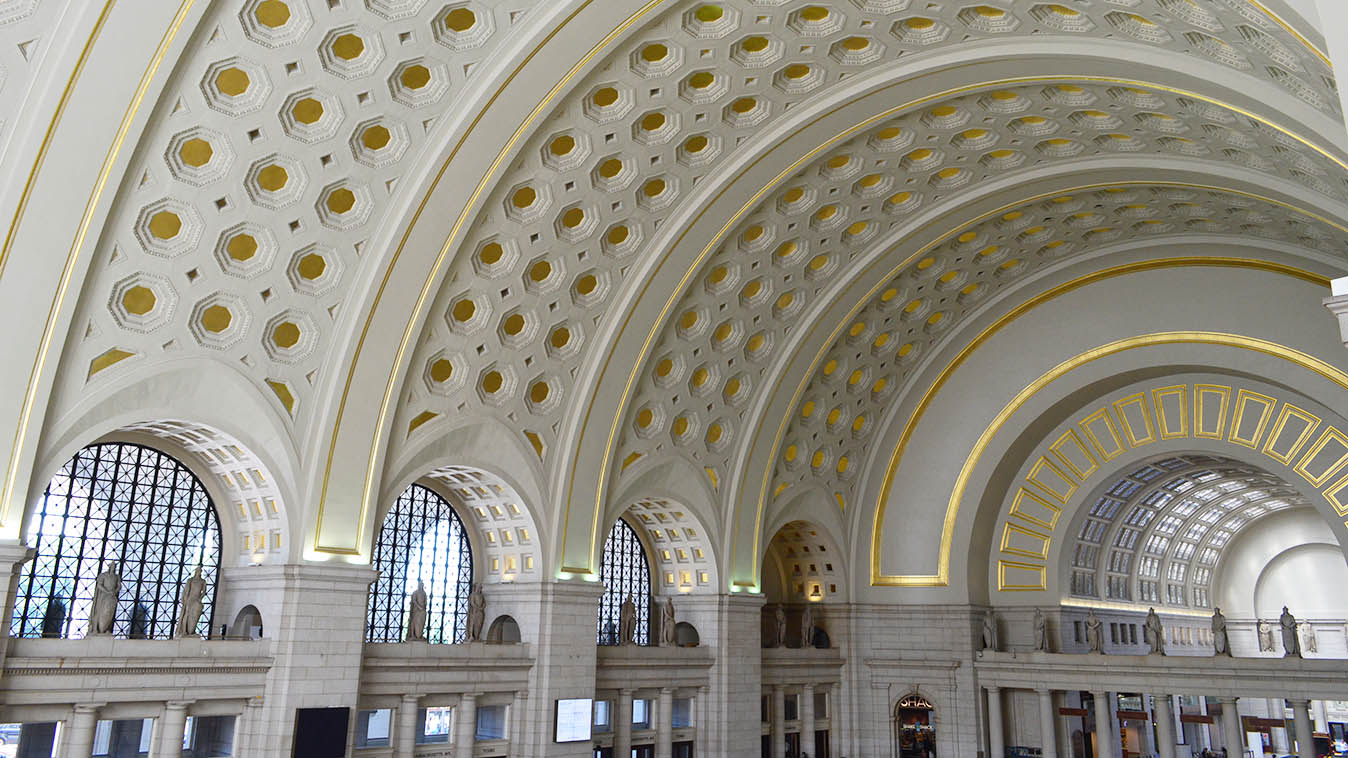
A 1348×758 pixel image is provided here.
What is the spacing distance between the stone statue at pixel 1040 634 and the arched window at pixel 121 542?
2050cm

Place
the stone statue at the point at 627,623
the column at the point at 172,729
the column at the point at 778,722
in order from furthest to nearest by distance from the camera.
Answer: the column at the point at 778,722, the stone statue at the point at 627,623, the column at the point at 172,729

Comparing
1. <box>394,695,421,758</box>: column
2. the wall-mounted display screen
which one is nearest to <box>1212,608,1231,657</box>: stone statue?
the wall-mounted display screen

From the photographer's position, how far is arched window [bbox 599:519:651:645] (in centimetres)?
2664

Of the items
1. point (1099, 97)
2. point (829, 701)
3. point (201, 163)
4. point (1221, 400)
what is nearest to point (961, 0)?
point (1099, 97)

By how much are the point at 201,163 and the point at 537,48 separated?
525cm

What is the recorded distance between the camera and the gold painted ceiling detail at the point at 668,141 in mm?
16656

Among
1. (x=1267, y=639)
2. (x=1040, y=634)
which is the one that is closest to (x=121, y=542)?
(x=1040, y=634)

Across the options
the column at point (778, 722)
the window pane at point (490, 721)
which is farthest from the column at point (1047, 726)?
the window pane at point (490, 721)

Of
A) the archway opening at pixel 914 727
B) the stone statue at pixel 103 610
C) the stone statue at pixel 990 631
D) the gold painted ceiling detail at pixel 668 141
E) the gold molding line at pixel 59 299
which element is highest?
the gold painted ceiling detail at pixel 668 141

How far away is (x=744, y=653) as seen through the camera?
26188 mm

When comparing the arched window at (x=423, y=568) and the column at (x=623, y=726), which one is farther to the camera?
the column at (x=623, y=726)

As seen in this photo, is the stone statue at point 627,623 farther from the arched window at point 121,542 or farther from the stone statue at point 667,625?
the arched window at point 121,542

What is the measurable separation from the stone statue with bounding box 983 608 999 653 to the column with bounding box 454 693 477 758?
15003 mm

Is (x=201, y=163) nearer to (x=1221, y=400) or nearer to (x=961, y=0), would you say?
(x=961, y=0)
